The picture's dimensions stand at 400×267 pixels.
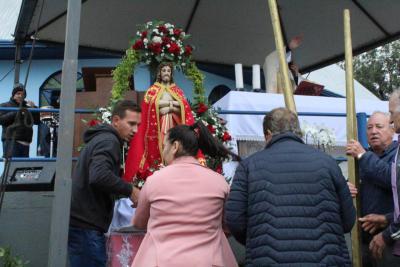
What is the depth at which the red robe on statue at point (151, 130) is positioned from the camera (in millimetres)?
5414

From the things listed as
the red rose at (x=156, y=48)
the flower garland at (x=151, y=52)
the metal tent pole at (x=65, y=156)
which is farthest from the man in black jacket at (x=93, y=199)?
the red rose at (x=156, y=48)

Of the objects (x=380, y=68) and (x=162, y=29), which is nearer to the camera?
(x=162, y=29)

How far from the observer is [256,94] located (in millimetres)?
6793

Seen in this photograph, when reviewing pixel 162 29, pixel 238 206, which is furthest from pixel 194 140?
pixel 162 29

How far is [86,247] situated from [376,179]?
6.62 ft

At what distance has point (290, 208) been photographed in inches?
112

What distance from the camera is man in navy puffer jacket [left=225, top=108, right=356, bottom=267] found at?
9.21 ft

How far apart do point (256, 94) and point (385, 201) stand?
3231 mm

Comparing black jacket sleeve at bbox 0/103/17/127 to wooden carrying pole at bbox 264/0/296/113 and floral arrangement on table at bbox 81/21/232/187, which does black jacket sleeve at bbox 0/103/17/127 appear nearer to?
floral arrangement on table at bbox 81/21/232/187

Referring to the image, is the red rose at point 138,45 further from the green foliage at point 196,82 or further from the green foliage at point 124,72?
the green foliage at point 196,82

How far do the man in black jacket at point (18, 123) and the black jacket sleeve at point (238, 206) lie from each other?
66.1 inches

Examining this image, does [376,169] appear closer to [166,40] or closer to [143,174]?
[143,174]

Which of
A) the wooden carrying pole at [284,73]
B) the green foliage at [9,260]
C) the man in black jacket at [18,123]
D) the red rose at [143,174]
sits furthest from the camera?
the red rose at [143,174]

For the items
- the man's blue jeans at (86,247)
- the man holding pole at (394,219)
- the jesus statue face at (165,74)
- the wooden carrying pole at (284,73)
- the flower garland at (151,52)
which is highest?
the flower garland at (151,52)
